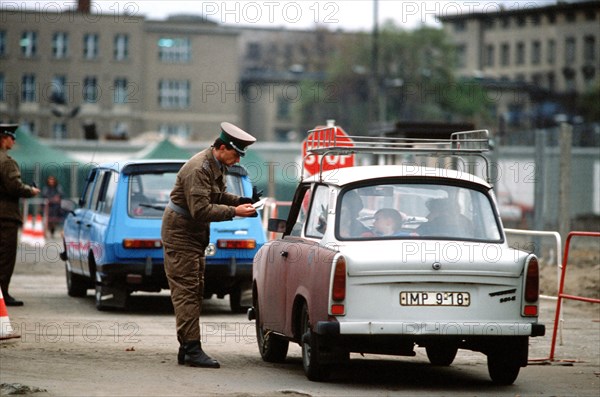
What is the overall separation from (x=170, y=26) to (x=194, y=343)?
322 ft

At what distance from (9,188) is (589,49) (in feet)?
347

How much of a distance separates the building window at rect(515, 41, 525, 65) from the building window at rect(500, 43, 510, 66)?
52.0 inches

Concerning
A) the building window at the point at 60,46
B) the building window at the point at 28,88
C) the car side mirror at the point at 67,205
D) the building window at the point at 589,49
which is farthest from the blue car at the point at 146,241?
the building window at the point at 589,49

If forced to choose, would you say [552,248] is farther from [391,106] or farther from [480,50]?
[480,50]

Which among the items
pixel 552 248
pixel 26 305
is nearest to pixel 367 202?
pixel 26 305

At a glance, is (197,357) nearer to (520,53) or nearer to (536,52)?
(536,52)

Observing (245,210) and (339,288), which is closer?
(339,288)

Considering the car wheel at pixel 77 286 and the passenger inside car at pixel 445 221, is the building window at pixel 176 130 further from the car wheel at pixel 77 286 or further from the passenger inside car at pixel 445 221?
the passenger inside car at pixel 445 221

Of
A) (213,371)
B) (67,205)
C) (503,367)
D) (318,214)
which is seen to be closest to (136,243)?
(67,205)

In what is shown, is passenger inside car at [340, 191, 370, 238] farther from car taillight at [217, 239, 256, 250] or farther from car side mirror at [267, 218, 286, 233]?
car taillight at [217, 239, 256, 250]

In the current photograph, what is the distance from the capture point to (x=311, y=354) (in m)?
10.4

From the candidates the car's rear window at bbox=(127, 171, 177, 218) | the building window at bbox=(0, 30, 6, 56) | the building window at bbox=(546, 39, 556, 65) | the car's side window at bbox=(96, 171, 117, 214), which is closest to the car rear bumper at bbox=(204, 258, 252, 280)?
the car's rear window at bbox=(127, 171, 177, 218)

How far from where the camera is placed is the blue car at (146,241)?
16359 mm

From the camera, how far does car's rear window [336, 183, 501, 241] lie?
10.4 meters
